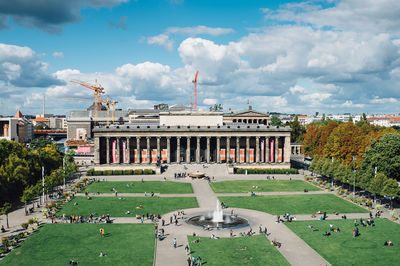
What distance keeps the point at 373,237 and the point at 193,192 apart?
147ft

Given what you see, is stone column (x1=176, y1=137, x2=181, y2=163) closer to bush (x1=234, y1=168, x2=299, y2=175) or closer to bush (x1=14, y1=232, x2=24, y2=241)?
bush (x1=234, y1=168, x2=299, y2=175)

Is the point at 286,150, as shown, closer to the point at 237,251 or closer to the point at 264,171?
the point at 264,171

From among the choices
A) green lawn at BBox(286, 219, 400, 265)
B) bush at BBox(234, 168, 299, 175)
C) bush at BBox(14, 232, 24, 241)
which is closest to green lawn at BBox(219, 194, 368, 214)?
green lawn at BBox(286, 219, 400, 265)

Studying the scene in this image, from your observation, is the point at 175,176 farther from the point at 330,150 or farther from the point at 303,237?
the point at 303,237

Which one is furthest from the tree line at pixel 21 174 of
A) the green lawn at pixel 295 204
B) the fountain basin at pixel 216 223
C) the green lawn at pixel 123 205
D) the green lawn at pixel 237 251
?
the green lawn at pixel 295 204

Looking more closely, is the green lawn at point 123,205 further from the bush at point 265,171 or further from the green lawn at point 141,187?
the bush at point 265,171

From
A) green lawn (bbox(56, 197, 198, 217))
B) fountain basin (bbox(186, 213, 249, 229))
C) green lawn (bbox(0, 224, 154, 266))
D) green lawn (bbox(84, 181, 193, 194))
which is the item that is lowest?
green lawn (bbox(0, 224, 154, 266))

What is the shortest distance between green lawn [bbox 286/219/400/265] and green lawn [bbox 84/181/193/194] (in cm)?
3813

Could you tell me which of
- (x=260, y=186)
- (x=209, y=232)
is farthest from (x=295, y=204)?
(x=209, y=232)

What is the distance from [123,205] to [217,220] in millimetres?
21997

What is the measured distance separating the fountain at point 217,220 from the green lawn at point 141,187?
24.6 meters

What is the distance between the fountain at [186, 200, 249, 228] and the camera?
63534mm

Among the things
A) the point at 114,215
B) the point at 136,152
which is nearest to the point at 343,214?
the point at 114,215

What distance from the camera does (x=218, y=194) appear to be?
293ft
